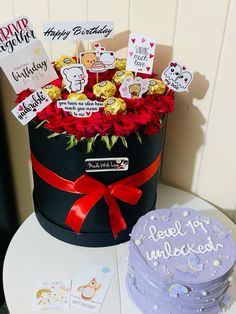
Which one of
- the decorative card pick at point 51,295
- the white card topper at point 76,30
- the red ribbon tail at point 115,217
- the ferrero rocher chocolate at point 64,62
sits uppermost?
the white card topper at point 76,30

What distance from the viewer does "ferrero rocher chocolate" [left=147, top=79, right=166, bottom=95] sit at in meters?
0.93

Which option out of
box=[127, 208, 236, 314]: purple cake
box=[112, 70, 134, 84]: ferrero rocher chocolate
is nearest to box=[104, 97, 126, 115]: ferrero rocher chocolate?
box=[112, 70, 134, 84]: ferrero rocher chocolate

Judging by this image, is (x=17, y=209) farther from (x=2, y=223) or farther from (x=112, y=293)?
(x=112, y=293)

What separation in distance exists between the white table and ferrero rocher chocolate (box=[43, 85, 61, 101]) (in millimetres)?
372

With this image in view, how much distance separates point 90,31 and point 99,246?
512 millimetres

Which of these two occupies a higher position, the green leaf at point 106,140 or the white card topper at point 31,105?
the white card topper at point 31,105

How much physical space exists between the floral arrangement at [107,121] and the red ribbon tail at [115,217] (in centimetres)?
14

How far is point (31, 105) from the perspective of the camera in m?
0.85

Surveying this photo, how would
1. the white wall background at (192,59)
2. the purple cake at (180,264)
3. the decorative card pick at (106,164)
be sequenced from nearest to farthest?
the purple cake at (180,264)
the decorative card pick at (106,164)
the white wall background at (192,59)

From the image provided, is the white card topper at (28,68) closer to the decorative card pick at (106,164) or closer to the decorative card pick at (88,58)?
the decorative card pick at (88,58)

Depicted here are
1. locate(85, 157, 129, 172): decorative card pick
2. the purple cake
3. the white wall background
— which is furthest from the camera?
the white wall background

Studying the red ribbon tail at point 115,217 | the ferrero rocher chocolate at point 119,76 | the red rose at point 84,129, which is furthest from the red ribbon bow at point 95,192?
the ferrero rocher chocolate at point 119,76

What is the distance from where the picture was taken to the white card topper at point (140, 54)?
0.89 m

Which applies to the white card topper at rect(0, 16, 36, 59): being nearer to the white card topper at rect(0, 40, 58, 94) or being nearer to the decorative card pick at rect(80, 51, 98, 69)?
the white card topper at rect(0, 40, 58, 94)
